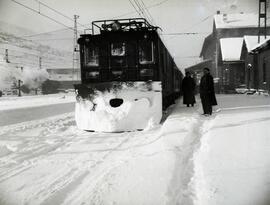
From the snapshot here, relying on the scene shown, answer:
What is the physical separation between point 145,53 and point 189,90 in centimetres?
341

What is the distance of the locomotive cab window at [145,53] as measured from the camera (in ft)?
23.5

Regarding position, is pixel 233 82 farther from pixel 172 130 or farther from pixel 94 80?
pixel 94 80

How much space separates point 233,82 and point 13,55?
4029 mm

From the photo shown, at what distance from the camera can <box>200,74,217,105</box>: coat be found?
24.6 ft

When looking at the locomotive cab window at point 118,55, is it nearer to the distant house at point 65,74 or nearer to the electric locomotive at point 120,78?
the electric locomotive at point 120,78

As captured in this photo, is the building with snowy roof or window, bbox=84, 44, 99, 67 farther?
window, bbox=84, 44, 99, 67

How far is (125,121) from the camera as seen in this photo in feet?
21.1

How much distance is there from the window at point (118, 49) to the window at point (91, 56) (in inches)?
14.6

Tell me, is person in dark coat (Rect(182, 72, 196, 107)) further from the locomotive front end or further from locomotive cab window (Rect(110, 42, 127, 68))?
locomotive cab window (Rect(110, 42, 127, 68))

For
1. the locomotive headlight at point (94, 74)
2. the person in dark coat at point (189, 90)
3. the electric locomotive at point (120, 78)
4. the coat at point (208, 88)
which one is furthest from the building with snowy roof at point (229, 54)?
the person in dark coat at point (189, 90)

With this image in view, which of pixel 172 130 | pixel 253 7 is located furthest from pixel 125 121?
pixel 253 7

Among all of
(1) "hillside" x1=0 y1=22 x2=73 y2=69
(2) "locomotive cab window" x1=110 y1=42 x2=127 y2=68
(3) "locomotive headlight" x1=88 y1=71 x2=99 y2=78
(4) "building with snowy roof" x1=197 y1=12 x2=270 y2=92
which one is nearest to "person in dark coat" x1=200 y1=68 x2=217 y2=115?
(4) "building with snowy roof" x1=197 y1=12 x2=270 y2=92

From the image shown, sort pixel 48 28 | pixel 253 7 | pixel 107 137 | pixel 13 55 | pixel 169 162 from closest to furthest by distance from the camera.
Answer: pixel 253 7, pixel 48 28, pixel 169 162, pixel 13 55, pixel 107 137

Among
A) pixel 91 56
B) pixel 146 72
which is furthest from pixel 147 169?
pixel 91 56
